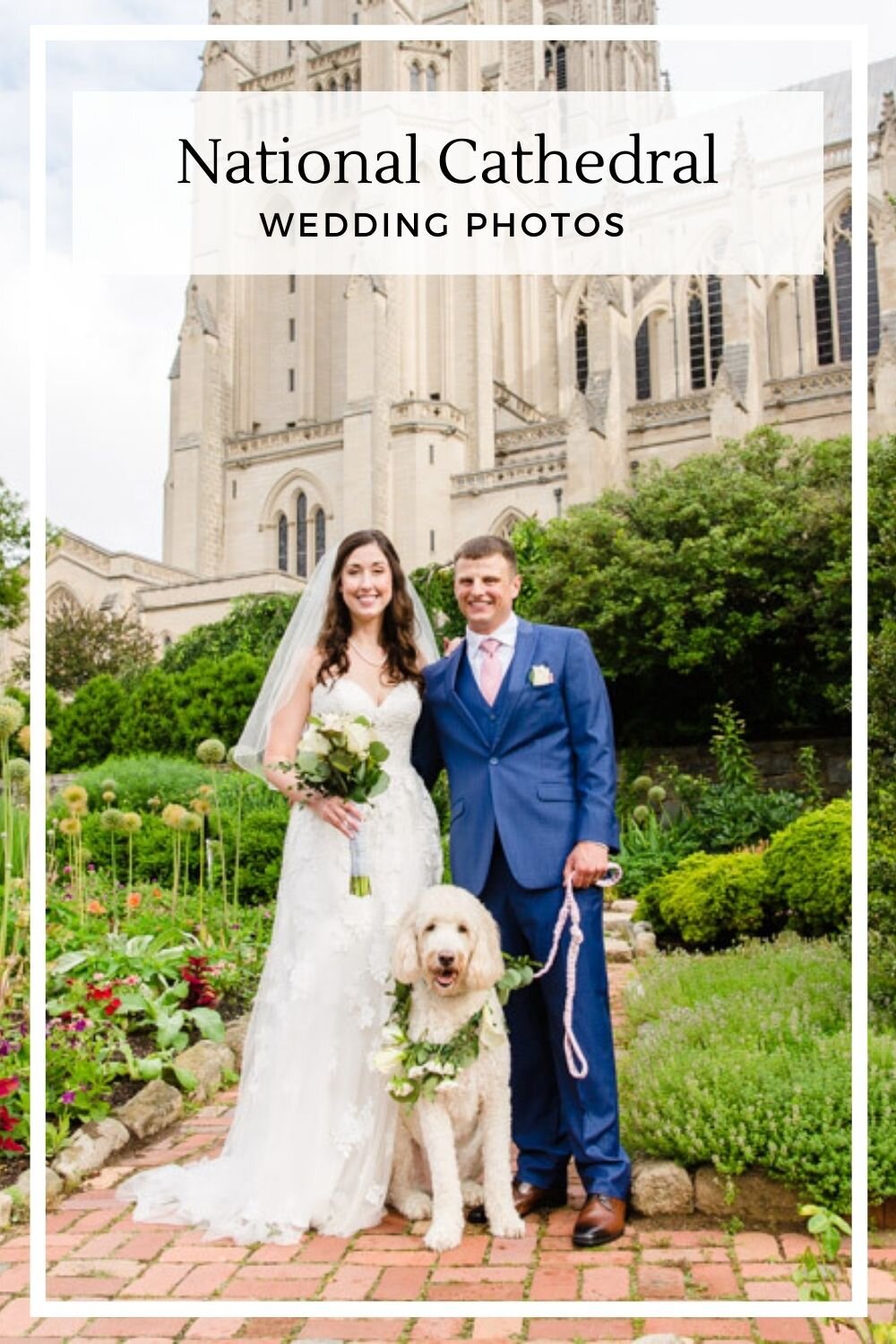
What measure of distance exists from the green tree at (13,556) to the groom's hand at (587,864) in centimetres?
2300

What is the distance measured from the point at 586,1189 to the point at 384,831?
1297 millimetres

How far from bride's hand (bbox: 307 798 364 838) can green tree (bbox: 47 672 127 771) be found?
685 inches

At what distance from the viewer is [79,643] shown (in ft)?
107

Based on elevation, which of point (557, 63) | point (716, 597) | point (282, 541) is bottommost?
point (716, 597)

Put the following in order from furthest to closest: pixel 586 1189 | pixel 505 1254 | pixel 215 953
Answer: pixel 215 953 → pixel 586 1189 → pixel 505 1254

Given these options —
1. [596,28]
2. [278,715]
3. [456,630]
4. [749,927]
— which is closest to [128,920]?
[278,715]

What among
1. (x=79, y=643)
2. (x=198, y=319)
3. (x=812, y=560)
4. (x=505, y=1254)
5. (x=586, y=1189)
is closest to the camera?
(x=505, y=1254)

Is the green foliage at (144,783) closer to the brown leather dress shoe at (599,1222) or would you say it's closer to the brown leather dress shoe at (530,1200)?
the brown leather dress shoe at (530,1200)

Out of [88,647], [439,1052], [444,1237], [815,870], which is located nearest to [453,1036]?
[439,1052]

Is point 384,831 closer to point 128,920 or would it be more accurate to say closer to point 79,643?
point 128,920

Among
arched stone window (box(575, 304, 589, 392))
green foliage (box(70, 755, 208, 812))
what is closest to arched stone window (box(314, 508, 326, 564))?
arched stone window (box(575, 304, 589, 392))

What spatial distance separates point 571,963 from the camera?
3.81m

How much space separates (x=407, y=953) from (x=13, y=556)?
26036 millimetres

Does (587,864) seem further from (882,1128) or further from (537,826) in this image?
(882,1128)
